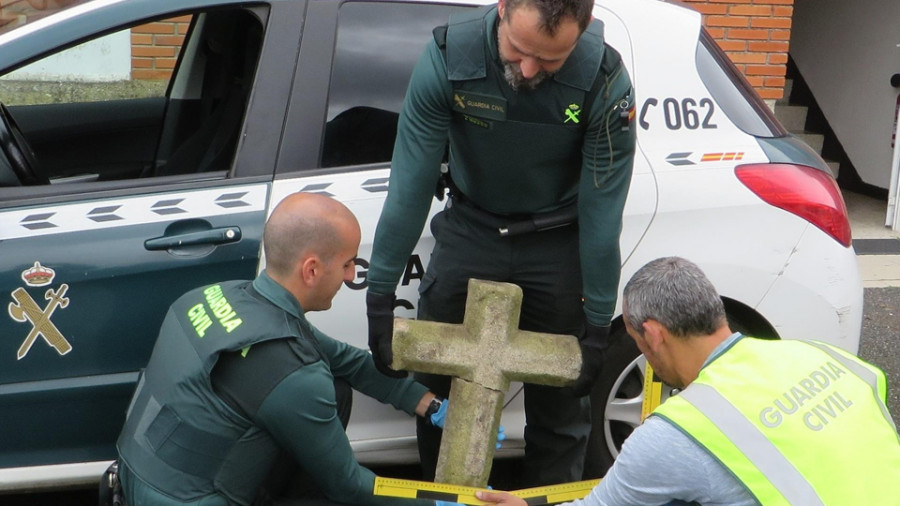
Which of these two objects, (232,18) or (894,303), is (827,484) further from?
(894,303)

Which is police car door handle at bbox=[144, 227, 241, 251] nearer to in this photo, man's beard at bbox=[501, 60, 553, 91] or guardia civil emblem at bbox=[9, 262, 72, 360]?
guardia civil emblem at bbox=[9, 262, 72, 360]

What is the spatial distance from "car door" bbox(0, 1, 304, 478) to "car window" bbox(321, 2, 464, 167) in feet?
0.49

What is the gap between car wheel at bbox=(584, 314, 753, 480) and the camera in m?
3.11

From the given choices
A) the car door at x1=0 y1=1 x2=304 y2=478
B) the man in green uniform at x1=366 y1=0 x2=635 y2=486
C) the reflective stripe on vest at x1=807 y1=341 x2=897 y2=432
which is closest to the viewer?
the reflective stripe on vest at x1=807 y1=341 x2=897 y2=432

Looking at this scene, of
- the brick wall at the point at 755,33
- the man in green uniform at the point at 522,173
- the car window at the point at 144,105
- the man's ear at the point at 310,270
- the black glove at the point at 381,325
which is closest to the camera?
the man's ear at the point at 310,270

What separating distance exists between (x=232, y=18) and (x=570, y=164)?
1.51 metres

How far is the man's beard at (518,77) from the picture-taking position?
2.43 meters

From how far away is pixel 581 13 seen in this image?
7.64 ft

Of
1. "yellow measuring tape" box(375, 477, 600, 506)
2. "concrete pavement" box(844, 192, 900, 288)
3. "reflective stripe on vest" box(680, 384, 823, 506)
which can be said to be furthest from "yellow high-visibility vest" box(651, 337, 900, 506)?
"concrete pavement" box(844, 192, 900, 288)

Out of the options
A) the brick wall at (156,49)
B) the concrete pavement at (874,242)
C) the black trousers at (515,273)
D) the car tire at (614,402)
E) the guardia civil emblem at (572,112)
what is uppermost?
the guardia civil emblem at (572,112)

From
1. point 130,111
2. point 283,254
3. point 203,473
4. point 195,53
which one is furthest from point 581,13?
point 130,111

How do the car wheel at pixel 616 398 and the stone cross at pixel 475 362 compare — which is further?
the car wheel at pixel 616 398

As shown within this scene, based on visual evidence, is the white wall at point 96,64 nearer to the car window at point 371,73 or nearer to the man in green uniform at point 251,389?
the car window at point 371,73

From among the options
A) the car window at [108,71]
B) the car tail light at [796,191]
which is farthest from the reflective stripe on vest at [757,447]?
the car window at [108,71]
